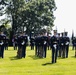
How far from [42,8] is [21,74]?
57.1 meters

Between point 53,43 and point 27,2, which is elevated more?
point 27,2

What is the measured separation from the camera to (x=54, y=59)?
22719 mm

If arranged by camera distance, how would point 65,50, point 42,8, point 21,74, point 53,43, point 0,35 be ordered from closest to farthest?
point 21,74 < point 53,43 < point 0,35 < point 65,50 < point 42,8

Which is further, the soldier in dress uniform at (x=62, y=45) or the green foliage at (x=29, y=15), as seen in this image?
the green foliage at (x=29, y=15)

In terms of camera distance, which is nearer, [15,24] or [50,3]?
[15,24]

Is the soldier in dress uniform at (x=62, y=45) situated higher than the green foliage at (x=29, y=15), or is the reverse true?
the green foliage at (x=29, y=15)

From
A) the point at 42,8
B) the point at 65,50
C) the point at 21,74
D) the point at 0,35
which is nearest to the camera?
the point at 21,74

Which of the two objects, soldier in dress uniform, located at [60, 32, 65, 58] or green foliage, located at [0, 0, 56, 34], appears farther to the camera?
green foliage, located at [0, 0, 56, 34]

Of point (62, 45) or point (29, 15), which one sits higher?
point (29, 15)

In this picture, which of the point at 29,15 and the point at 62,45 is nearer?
the point at 62,45

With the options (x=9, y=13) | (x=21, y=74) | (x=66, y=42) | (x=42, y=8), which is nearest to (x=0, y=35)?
(x=66, y=42)

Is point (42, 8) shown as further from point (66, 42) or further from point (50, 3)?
point (66, 42)

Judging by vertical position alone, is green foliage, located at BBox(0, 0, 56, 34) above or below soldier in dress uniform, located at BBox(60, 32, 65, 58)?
above

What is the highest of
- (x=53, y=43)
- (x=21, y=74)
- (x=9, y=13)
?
(x=9, y=13)
